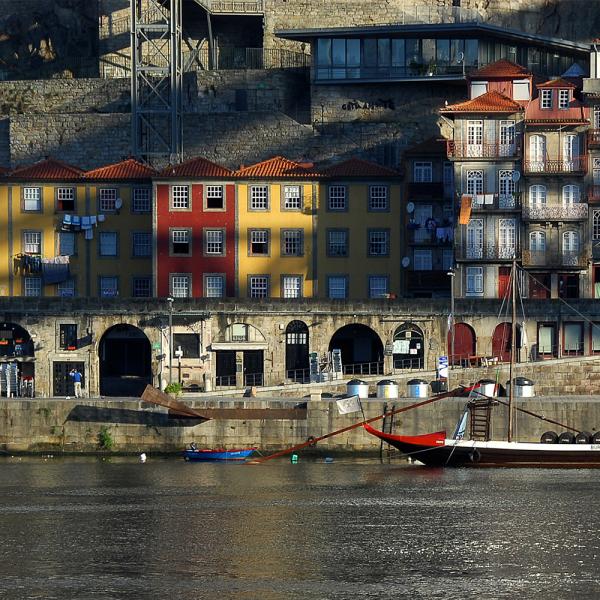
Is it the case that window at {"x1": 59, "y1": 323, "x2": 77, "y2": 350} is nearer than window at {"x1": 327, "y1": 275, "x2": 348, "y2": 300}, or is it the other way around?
window at {"x1": 59, "y1": 323, "x2": 77, "y2": 350}

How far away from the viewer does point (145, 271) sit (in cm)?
12231

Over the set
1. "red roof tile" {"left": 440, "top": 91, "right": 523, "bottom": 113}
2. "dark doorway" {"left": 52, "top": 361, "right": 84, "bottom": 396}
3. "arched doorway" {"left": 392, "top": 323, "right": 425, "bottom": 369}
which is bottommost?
"dark doorway" {"left": 52, "top": 361, "right": 84, "bottom": 396}

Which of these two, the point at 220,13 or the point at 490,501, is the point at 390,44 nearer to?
the point at 220,13

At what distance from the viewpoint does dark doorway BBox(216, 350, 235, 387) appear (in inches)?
4365

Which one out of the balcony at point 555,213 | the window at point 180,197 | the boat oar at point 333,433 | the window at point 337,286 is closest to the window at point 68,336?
the window at point 180,197

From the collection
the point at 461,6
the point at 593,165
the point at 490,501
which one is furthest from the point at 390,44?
the point at 490,501

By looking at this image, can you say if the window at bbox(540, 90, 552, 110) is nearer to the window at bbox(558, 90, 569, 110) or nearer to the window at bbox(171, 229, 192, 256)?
the window at bbox(558, 90, 569, 110)

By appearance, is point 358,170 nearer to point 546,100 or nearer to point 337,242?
point 337,242

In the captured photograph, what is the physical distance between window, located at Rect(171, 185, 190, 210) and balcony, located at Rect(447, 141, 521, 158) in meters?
14.0

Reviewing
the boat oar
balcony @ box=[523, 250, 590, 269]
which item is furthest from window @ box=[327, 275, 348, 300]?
the boat oar

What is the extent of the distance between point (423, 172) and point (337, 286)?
758 cm

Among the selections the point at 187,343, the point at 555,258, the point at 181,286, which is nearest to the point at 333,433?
the point at 187,343

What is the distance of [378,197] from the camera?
12100 centimetres

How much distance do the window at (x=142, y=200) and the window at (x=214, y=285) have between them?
223 inches
